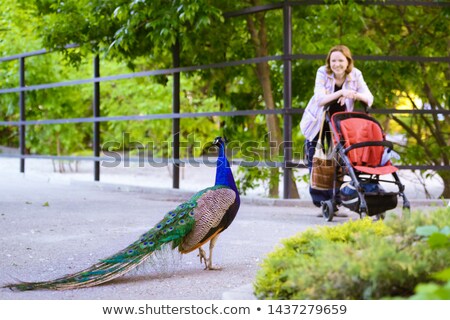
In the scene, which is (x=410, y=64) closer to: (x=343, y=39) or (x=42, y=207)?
(x=343, y=39)

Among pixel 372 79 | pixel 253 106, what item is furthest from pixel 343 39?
pixel 253 106

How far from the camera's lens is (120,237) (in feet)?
27.6

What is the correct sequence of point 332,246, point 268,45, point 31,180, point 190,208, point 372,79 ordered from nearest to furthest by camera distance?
point 332,246 < point 190,208 < point 372,79 < point 268,45 < point 31,180

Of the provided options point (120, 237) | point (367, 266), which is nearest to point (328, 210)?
point (120, 237)

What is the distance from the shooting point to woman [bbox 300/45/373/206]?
9.42 m

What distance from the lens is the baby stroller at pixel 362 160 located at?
881 cm

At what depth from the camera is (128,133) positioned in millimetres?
20094

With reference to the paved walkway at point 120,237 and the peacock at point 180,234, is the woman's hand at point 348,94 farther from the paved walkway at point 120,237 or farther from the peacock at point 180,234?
the peacock at point 180,234

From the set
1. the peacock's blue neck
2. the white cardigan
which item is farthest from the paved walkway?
the white cardigan

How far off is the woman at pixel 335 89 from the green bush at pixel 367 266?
16.8ft

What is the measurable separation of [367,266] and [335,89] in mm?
5989

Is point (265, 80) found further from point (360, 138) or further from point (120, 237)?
point (120, 237)

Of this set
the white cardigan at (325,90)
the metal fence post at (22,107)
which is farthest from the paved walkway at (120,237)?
the metal fence post at (22,107)

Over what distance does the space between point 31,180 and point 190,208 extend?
11312 millimetres
